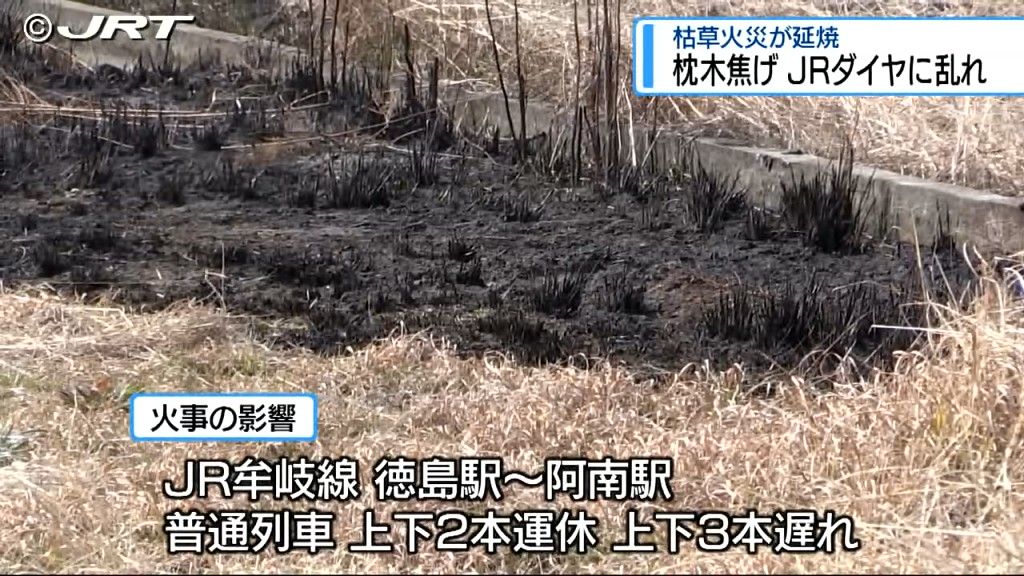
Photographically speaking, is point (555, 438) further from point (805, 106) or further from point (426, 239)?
point (805, 106)

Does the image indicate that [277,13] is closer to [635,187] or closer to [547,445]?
[635,187]

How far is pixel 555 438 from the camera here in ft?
13.9

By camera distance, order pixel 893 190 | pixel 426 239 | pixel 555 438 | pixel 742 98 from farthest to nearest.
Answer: pixel 742 98 < pixel 426 239 < pixel 893 190 < pixel 555 438

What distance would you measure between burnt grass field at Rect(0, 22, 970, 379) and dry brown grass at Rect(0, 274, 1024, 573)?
0.31 metres

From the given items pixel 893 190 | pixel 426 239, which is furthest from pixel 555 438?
pixel 893 190

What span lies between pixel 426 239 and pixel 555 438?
7.12ft

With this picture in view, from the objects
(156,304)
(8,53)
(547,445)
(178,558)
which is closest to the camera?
(178,558)

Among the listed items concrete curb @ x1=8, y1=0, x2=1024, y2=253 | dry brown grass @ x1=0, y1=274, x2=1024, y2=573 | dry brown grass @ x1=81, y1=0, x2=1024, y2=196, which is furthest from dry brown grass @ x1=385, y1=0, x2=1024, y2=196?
dry brown grass @ x1=0, y1=274, x2=1024, y2=573

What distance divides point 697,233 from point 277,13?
4543 millimetres

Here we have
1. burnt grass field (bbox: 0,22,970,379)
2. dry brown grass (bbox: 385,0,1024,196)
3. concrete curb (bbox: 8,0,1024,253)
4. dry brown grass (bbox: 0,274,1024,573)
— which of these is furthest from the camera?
dry brown grass (bbox: 385,0,1024,196)

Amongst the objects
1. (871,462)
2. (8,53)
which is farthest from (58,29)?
(871,462)

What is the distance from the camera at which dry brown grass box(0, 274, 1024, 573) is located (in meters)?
3.61

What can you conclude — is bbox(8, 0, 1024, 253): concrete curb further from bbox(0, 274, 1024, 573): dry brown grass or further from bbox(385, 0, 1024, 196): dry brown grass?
bbox(0, 274, 1024, 573): dry brown grass

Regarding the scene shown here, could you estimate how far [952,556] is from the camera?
11.1 feet
